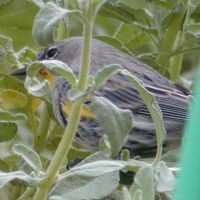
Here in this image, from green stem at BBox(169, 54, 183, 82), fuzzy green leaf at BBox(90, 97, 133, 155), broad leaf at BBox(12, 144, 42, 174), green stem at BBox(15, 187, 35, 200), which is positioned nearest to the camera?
fuzzy green leaf at BBox(90, 97, 133, 155)

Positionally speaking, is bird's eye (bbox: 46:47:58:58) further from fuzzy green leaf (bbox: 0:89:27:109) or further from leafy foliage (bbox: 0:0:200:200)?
fuzzy green leaf (bbox: 0:89:27:109)

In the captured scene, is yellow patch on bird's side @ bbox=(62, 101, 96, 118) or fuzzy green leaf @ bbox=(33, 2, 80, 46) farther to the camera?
yellow patch on bird's side @ bbox=(62, 101, 96, 118)

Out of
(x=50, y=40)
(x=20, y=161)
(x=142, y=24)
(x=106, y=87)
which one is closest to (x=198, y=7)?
(x=142, y=24)

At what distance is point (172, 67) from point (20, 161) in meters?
0.63

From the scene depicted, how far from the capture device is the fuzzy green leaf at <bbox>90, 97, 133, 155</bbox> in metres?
1.18

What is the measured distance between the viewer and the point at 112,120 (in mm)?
1177

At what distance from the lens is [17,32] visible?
2.19m

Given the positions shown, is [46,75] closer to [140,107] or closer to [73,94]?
Answer: [140,107]

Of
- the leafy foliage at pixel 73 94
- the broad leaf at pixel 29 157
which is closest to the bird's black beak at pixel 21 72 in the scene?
the leafy foliage at pixel 73 94

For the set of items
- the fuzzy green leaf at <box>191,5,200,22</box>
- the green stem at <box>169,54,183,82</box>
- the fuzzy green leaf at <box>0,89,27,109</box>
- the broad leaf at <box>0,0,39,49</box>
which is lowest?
the fuzzy green leaf at <box>0,89,27,109</box>

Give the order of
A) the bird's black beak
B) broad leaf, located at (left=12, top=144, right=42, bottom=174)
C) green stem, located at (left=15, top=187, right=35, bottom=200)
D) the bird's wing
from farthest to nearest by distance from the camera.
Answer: the bird's wing < the bird's black beak < green stem, located at (left=15, top=187, right=35, bottom=200) < broad leaf, located at (left=12, top=144, right=42, bottom=174)

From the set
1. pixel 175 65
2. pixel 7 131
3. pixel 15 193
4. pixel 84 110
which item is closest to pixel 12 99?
pixel 7 131

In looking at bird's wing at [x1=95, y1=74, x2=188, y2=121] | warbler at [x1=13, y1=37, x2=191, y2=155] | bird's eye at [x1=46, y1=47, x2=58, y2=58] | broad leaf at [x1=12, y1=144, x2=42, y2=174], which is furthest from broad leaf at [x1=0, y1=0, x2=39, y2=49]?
broad leaf at [x1=12, y1=144, x2=42, y2=174]

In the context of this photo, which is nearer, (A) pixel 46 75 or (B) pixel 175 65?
(B) pixel 175 65
